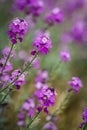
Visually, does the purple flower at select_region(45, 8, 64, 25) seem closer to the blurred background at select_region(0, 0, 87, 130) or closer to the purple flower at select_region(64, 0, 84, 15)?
the blurred background at select_region(0, 0, 87, 130)

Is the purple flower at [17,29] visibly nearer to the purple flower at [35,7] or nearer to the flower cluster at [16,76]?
the flower cluster at [16,76]

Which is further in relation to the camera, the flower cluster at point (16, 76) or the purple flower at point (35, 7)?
the purple flower at point (35, 7)

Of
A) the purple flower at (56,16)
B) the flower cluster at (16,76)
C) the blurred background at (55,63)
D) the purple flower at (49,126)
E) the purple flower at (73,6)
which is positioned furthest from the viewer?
the purple flower at (73,6)

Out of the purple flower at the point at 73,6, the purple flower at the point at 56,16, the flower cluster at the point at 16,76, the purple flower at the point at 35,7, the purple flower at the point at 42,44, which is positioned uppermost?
the purple flower at the point at 73,6

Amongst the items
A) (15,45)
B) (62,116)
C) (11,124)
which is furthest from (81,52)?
(15,45)

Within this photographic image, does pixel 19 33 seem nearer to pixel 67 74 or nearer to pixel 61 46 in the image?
pixel 67 74

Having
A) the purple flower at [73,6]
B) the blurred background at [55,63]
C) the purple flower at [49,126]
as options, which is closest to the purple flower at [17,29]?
the blurred background at [55,63]

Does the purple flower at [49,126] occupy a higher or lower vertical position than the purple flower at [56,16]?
lower
